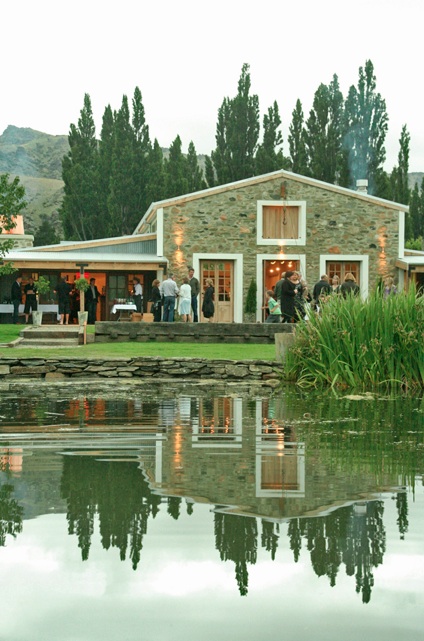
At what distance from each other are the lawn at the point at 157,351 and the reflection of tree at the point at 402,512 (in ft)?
35.2

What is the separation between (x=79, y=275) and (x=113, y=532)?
31864 mm

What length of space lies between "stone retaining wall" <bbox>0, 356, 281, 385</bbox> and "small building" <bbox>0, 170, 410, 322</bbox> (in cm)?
1838

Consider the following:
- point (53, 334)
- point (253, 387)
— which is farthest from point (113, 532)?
point (53, 334)

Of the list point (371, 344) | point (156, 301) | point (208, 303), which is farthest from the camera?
point (208, 303)

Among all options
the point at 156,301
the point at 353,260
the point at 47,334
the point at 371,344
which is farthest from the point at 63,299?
the point at 371,344

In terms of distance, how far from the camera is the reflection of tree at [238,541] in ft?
13.5

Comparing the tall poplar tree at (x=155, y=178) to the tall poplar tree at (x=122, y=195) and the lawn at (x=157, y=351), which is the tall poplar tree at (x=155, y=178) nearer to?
the tall poplar tree at (x=122, y=195)

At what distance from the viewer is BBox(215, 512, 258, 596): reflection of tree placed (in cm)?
410

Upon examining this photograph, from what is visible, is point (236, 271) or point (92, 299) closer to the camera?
point (92, 299)

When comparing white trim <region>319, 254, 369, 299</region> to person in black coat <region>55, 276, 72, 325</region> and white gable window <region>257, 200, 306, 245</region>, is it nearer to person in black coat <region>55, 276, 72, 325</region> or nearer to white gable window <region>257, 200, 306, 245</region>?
white gable window <region>257, 200, 306, 245</region>

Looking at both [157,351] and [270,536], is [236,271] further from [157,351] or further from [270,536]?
[270,536]

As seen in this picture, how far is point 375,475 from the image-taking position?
6.41 m

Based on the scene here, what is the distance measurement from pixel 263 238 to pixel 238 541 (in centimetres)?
3068

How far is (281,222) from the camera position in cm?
3519
